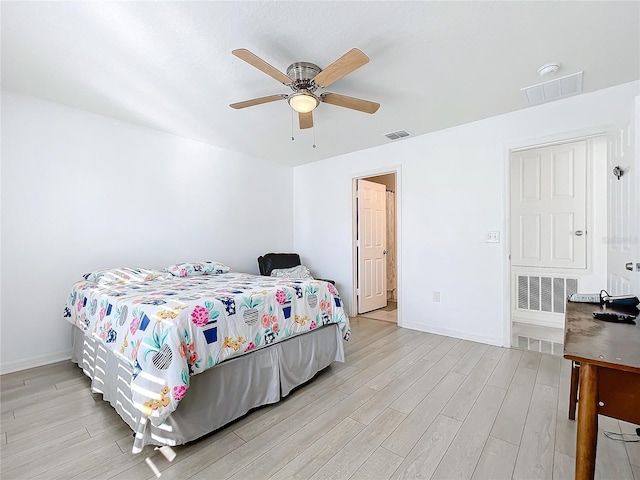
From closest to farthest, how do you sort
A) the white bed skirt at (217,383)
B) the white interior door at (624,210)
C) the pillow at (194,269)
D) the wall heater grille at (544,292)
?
the white bed skirt at (217,383) → the white interior door at (624,210) → the pillow at (194,269) → the wall heater grille at (544,292)

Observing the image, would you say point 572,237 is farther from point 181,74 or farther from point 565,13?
point 181,74

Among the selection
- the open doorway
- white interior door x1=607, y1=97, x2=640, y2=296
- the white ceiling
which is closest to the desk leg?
white interior door x1=607, y1=97, x2=640, y2=296

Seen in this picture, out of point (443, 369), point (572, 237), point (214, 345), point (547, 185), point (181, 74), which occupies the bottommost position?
point (443, 369)

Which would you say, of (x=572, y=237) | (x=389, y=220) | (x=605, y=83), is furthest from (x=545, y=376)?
(x=389, y=220)

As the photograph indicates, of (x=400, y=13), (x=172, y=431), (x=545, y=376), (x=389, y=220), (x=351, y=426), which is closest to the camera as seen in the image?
(x=172, y=431)

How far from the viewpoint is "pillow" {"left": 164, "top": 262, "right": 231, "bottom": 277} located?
10.5 ft

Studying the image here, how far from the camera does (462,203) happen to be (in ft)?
11.4

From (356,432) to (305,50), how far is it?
2.53 metres

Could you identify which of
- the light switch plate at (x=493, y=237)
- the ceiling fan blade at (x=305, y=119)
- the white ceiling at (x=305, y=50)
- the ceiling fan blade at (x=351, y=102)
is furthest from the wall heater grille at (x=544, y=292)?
the ceiling fan blade at (x=305, y=119)

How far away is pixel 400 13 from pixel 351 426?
252cm

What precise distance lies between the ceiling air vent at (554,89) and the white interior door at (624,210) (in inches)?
21.8

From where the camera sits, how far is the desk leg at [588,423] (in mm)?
932

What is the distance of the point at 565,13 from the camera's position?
68.1 inches

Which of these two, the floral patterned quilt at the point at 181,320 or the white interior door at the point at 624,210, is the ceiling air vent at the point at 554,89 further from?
the floral patterned quilt at the point at 181,320
